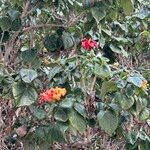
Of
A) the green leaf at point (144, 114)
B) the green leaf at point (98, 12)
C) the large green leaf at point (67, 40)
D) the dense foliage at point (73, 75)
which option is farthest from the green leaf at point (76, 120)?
the large green leaf at point (67, 40)

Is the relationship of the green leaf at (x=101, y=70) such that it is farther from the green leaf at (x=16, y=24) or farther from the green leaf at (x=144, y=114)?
the green leaf at (x=16, y=24)

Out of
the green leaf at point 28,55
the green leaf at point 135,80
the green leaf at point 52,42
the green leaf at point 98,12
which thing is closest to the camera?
the green leaf at point 135,80

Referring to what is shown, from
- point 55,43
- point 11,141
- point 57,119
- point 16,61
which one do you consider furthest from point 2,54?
point 57,119

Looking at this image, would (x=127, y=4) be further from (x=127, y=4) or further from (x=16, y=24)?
(x=16, y=24)

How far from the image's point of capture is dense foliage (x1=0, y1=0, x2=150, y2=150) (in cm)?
149

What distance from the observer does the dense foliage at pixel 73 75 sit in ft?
4.90

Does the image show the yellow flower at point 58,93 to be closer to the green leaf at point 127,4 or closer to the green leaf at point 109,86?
the green leaf at point 109,86

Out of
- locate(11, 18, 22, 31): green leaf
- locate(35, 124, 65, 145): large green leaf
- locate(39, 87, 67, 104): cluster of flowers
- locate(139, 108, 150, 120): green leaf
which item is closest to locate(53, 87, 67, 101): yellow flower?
locate(39, 87, 67, 104): cluster of flowers

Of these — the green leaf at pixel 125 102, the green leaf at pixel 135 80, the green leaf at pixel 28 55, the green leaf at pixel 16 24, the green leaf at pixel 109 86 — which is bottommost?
the green leaf at pixel 125 102

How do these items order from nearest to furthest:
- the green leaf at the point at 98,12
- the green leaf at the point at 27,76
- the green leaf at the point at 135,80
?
the green leaf at the point at 135,80 < the green leaf at the point at 27,76 < the green leaf at the point at 98,12

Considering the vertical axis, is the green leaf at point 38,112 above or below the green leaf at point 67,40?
below

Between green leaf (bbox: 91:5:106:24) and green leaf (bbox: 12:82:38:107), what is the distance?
1.33 ft

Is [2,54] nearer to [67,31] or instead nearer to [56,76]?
[67,31]

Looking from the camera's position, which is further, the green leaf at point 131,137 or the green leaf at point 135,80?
the green leaf at point 131,137
